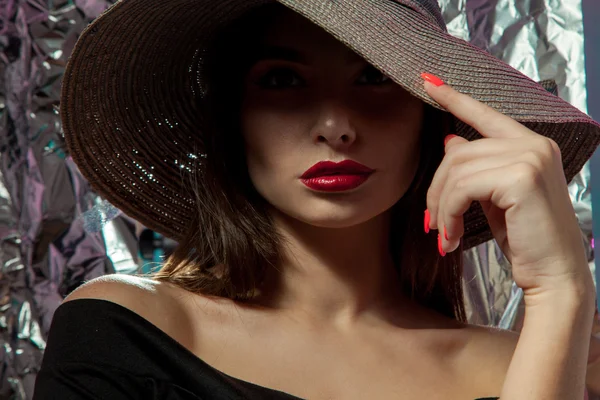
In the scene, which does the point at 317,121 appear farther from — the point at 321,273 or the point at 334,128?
the point at 321,273

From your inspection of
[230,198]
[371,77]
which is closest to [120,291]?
[230,198]

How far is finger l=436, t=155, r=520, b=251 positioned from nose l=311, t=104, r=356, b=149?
0.53 ft

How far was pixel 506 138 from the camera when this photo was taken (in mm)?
962

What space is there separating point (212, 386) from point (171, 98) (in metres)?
0.50

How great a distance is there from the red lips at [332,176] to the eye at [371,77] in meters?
0.12

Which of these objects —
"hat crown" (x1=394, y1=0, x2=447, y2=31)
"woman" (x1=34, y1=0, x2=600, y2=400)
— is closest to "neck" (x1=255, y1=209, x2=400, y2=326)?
"woman" (x1=34, y1=0, x2=600, y2=400)

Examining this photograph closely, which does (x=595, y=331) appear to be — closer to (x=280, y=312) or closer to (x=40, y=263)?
(x=280, y=312)

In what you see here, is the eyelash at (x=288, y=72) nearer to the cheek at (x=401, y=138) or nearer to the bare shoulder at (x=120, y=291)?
the cheek at (x=401, y=138)

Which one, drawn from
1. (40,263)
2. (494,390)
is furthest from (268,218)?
(40,263)

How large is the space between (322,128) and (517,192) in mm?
272

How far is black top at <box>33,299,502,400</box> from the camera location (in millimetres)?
998

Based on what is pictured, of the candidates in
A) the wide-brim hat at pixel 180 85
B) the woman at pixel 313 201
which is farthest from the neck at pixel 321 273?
the wide-brim hat at pixel 180 85

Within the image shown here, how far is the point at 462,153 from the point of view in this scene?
0.98 m

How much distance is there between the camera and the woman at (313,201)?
0.98 metres
